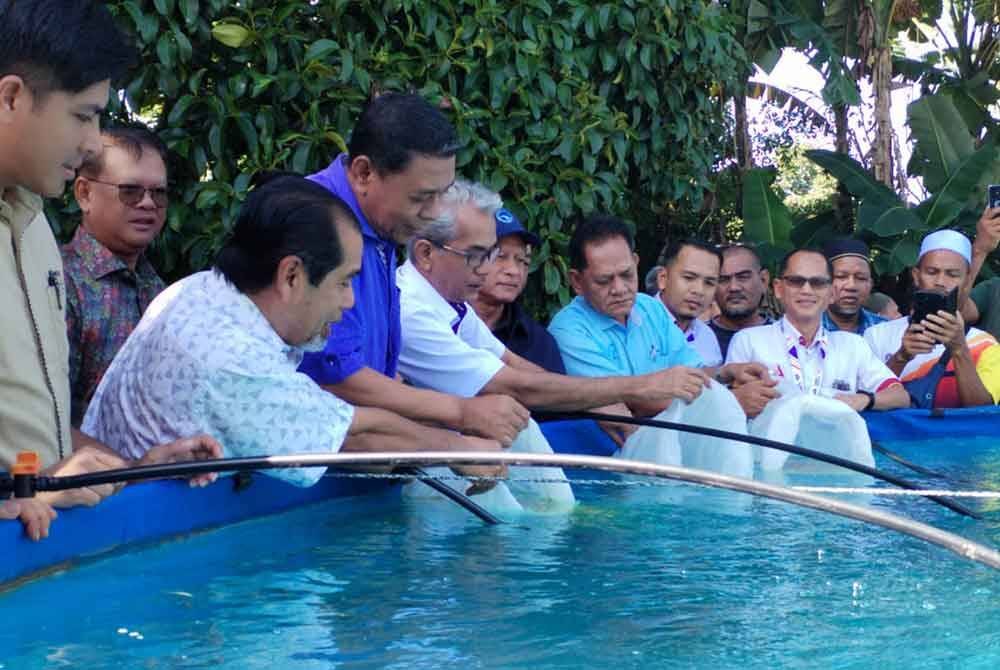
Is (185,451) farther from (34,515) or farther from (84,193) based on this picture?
(84,193)

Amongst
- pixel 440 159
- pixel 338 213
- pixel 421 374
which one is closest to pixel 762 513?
pixel 421 374

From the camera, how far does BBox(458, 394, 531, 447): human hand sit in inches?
200

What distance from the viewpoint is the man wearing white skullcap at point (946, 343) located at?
8094 millimetres

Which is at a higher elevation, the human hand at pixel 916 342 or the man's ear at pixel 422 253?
the man's ear at pixel 422 253

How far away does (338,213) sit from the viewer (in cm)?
424

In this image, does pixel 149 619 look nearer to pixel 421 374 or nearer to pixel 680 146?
pixel 421 374

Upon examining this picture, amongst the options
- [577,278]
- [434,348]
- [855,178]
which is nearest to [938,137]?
[855,178]

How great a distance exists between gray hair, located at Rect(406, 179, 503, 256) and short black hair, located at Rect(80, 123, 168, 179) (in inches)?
41.4

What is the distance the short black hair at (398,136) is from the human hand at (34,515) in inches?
77.0

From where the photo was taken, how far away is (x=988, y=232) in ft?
30.6

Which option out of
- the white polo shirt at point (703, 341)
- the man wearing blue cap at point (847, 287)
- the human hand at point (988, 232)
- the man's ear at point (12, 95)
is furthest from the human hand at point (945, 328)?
the man's ear at point (12, 95)

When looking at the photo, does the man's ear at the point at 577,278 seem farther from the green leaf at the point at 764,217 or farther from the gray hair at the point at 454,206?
the green leaf at the point at 764,217

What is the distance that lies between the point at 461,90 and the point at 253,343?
3.80m

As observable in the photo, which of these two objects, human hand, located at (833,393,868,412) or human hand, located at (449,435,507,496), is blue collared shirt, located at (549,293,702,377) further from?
human hand, located at (449,435,507,496)
